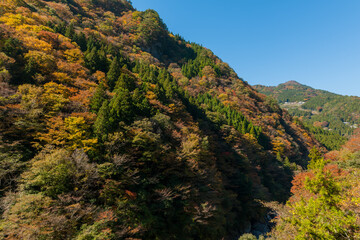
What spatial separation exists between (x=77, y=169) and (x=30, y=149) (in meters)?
7.43

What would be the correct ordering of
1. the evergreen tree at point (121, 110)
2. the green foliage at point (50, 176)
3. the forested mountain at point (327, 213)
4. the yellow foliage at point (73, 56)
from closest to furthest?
the forested mountain at point (327, 213), the green foliage at point (50, 176), the evergreen tree at point (121, 110), the yellow foliage at point (73, 56)

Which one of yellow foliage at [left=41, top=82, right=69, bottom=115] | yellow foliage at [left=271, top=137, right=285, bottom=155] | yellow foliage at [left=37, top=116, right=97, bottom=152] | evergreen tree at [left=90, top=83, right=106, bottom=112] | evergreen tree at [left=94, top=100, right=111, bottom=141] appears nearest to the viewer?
yellow foliage at [left=37, top=116, right=97, bottom=152]

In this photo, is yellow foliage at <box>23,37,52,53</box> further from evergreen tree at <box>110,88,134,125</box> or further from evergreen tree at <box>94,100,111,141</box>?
evergreen tree at <box>94,100,111,141</box>

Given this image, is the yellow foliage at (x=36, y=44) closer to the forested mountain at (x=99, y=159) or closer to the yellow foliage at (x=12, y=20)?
the forested mountain at (x=99, y=159)

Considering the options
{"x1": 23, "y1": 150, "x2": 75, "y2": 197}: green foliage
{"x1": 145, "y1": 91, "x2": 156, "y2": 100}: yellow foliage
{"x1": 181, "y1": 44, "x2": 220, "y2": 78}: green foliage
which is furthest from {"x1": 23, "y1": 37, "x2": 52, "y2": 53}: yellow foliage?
{"x1": 181, "y1": 44, "x2": 220, "y2": 78}: green foliage

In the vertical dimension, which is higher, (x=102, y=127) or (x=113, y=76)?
(x=113, y=76)

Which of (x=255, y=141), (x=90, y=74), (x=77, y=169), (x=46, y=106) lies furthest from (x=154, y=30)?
(x=77, y=169)

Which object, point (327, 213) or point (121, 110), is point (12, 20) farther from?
point (327, 213)

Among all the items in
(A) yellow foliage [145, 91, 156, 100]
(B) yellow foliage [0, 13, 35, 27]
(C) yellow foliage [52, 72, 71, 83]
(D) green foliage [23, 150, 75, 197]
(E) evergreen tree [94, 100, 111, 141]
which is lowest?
(D) green foliage [23, 150, 75, 197]

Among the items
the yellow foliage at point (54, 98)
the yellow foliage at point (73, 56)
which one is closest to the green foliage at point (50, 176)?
the yellow foliage at point (54, 98)

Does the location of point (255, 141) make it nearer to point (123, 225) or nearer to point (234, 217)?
point (234, 217)

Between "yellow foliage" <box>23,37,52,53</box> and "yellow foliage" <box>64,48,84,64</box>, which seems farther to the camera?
"yellow foliage" <box>64,48,84,64</box>

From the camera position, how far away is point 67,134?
18797 millimetres

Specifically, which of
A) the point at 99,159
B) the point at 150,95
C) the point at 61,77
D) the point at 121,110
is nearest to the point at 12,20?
the point at 61,77
